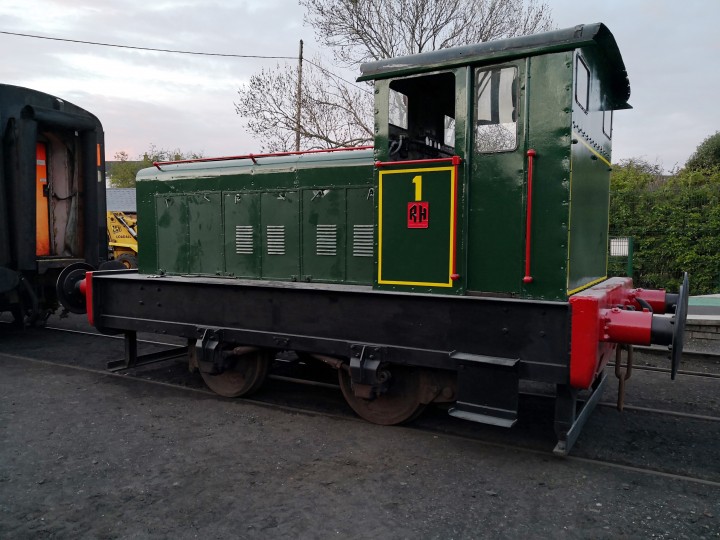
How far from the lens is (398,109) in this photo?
4621 millimetres

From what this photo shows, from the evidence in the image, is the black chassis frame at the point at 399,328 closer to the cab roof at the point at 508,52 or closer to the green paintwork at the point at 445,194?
the green paintwork at the point at 445,194

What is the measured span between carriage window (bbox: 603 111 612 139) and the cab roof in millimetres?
363

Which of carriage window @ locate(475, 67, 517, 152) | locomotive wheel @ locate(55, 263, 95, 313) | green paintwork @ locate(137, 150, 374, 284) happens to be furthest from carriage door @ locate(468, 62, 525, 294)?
locomotive wheel @ locate(55, 263, 95, 313)

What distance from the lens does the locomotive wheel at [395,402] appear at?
4.66 metres

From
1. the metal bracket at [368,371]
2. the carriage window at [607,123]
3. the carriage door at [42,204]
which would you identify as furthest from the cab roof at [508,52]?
the carriage door at [42,204]

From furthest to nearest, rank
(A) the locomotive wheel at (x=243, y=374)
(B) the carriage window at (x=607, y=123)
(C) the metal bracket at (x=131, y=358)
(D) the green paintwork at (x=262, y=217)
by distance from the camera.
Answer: (C) the metal bracket at (x=131, y=358) < (A) the locomotive wheel at (x=243, y=374) < (D) the green paintwork at (x=262, y=217) < (B) the carriage window at (x=607, y=123)

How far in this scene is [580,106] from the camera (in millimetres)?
4031

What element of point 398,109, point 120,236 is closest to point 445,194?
point 398,109

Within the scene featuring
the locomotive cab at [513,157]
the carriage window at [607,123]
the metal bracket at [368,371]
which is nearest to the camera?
the locomotive cab at [513,157]

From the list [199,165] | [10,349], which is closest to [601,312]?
[199,165]

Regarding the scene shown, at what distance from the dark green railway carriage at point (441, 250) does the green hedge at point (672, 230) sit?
8.84m

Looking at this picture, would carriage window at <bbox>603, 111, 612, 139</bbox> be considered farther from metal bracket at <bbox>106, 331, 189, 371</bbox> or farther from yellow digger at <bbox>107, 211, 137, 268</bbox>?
yellow digger at <bbox>107, 211, 137, 268</bbox>

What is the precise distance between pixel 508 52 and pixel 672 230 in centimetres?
1098

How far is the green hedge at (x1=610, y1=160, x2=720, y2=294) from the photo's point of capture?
490 inches
